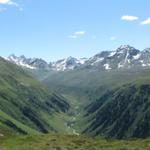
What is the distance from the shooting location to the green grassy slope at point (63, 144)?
391 ft

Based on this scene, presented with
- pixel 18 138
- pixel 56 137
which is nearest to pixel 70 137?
pixel 56 137

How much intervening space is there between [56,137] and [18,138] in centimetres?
1231

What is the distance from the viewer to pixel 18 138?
131m

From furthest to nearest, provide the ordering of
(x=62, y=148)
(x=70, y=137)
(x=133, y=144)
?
(x=70, y=137), (x=133, y=144), (x=62, y=148)

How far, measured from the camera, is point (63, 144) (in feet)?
404

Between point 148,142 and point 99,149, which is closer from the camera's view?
point 99,149

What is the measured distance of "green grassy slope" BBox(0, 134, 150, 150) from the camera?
11916 cm

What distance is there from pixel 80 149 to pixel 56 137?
19.6 m

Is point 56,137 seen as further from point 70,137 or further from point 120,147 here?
point 120,147

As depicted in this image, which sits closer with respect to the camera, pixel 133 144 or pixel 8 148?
pixel 8 148

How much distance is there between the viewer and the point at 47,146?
11975 cm

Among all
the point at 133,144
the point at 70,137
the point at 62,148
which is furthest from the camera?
the point at 70,137

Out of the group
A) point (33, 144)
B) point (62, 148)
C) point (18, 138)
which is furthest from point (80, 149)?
point (18, 138)

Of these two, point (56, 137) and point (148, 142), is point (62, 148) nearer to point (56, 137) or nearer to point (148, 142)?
point (56, 137)
